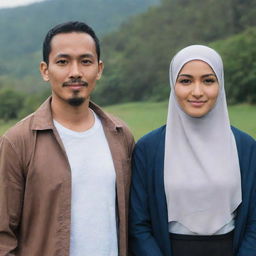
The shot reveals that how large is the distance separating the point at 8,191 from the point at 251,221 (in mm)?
1160

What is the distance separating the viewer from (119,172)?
2.25m

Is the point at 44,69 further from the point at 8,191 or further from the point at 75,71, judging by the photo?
the point at 8,191

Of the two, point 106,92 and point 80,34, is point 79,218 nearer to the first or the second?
point 80,34

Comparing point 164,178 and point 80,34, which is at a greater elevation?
point 80,34

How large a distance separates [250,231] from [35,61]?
6108cm

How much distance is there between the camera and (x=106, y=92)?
4231cm

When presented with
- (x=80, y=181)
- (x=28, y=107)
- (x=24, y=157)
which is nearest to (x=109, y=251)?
(x=80, y=181)

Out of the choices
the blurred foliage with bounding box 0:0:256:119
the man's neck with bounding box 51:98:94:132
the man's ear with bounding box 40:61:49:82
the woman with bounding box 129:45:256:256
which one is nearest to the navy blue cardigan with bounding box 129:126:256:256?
the woman with bounding box 129:45:256:256

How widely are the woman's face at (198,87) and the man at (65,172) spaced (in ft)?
1.29

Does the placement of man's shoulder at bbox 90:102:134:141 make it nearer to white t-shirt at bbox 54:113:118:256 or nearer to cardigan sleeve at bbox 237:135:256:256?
white t-shirt at bbox 54:113:118:256

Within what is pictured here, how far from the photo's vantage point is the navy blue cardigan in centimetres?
237

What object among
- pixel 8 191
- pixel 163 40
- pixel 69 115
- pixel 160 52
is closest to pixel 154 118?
pixel 160 52

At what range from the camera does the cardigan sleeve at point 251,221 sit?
2.35 metres

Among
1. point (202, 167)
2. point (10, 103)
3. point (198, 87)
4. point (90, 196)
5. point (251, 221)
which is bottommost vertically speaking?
point (251, 221)
